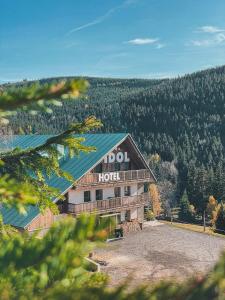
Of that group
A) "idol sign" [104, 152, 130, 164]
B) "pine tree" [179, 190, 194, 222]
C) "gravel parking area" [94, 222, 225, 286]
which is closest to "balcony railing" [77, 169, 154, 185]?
"idol sign" [104, 152, 130, 164]

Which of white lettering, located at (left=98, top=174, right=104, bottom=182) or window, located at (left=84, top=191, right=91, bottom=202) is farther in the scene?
window, located at (left=84, top=191, right=91, bottom=202)

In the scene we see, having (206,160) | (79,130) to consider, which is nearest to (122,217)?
(79,130)

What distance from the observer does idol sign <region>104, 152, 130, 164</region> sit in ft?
124

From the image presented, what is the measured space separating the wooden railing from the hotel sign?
5.28ft

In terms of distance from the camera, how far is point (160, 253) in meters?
30.7

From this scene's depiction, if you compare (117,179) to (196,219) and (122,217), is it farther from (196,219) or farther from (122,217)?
(196,219)

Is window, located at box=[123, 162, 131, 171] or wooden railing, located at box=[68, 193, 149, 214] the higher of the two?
window, located at box=[123, 162, 131, 171]

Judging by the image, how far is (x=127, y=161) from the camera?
39938 mm

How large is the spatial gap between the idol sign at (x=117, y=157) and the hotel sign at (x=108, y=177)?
130 centimetres

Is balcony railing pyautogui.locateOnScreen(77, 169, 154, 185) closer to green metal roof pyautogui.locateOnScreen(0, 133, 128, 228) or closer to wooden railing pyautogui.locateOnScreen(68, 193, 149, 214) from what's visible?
green metal roof pyautogui.locateOnScreen(0, 133, 128, 228)

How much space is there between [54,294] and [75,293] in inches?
3.3

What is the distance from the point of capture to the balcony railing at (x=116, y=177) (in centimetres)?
3519

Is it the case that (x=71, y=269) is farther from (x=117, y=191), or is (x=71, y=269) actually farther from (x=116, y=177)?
(x=117, y=191)

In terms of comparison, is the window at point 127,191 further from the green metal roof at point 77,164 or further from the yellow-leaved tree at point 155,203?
the yellow-leaved tree at point 155,203
